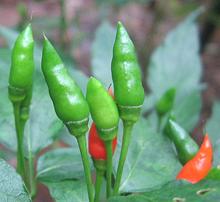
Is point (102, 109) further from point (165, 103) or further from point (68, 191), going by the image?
point (165, 103)

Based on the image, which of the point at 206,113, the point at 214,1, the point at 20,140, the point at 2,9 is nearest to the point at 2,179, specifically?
the point at 20,140

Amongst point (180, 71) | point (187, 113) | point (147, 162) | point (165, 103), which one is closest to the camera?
point (147, 162)

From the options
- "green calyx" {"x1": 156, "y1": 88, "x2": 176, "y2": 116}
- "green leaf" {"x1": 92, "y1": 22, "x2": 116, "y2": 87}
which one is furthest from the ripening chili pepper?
"green leaf" {"x1": 92, "y1": 22, "x2": 116, "y2": 87}

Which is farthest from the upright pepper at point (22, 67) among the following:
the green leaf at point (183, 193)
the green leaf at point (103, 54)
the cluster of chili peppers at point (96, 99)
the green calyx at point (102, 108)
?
the green leaf at point (103, 54)

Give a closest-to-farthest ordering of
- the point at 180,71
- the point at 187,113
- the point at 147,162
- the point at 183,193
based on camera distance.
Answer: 1. the point at 183,193
2. the point at 147,162
3. the point at 187,113
4. the point at 180,71

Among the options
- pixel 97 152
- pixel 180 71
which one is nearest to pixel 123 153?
pixel 97 152

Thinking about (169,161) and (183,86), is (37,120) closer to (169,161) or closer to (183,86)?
(169,161)
